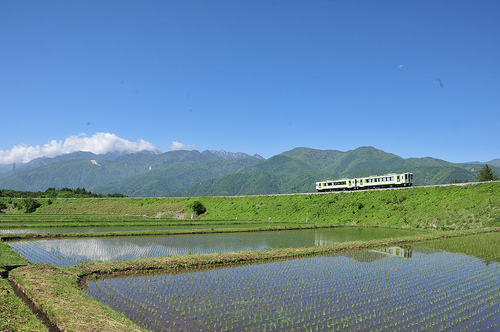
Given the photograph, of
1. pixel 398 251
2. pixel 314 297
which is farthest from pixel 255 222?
pixel 314 297

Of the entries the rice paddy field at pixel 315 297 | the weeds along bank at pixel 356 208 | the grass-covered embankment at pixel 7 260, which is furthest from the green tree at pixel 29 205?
the rice paddy field at pixel 315 297

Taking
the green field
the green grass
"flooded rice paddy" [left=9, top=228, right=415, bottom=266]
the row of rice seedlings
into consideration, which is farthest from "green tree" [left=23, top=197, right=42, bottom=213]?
the green grass

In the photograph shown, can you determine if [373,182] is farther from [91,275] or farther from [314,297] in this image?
[91,275]

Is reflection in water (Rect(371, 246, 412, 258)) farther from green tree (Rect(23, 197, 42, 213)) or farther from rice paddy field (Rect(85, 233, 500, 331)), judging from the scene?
green tree (Rect(23, 197, 42, 213))

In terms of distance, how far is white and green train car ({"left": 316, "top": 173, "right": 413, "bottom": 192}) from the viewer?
6025 cm

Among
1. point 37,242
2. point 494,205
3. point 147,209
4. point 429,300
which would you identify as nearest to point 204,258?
point 429,300

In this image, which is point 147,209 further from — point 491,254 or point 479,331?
point 479,331

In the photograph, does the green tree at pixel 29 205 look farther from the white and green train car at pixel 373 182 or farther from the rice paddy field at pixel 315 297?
the rice paddy field at pixel 315 297

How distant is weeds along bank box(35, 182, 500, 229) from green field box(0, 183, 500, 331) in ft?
0.41

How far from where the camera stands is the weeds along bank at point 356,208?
4150 cm

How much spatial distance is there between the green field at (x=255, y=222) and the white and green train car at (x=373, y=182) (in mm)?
8111

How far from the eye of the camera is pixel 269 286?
15703 millimetres

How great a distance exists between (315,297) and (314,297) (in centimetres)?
5

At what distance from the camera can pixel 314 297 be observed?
1415cm
